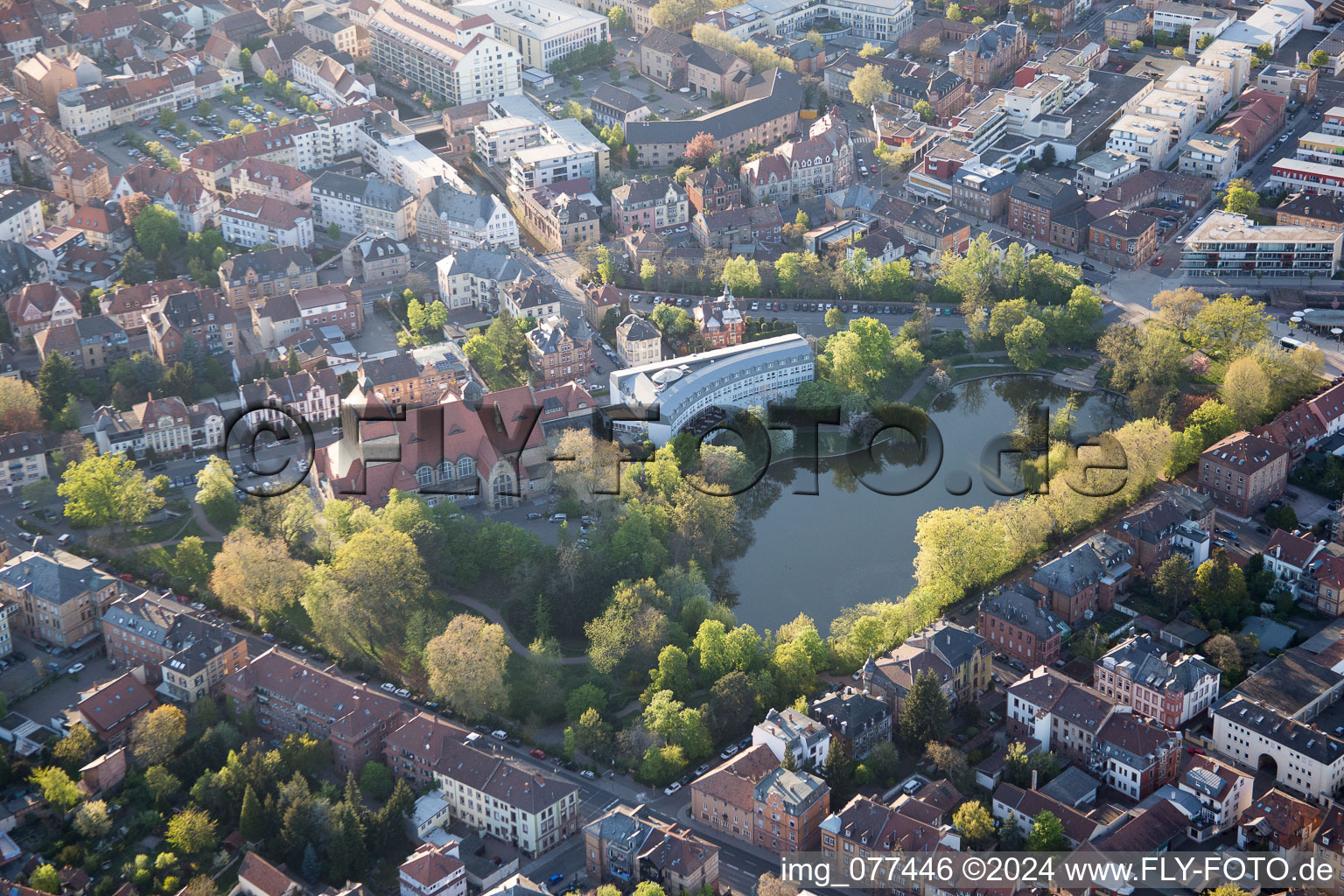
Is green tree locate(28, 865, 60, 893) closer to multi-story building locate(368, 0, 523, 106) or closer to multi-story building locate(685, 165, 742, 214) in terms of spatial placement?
multi-story building locate(685, 165, 742, 214)

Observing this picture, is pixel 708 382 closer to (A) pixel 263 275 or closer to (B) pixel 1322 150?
(A) pixel 263 275

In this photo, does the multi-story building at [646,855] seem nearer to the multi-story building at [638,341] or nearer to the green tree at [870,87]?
the multi-story building at [638,341]

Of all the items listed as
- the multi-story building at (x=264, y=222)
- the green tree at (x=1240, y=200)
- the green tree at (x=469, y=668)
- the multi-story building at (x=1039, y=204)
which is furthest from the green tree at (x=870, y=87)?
the green tree at (x=469, y=668)

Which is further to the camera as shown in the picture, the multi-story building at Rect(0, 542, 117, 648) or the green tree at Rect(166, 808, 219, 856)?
the multi-story building at Rect(0, 542, 117, 648)

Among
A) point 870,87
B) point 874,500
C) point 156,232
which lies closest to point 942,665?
point 874,500

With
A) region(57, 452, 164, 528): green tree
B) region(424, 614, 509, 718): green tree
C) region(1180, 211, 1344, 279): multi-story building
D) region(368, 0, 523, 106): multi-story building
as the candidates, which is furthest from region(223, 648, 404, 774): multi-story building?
region(368, 0, 523, 106): multi-story building

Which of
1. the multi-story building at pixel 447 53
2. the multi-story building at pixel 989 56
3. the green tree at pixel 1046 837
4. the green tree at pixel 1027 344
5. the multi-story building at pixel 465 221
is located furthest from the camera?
the multi-story building at pixel 989 56
